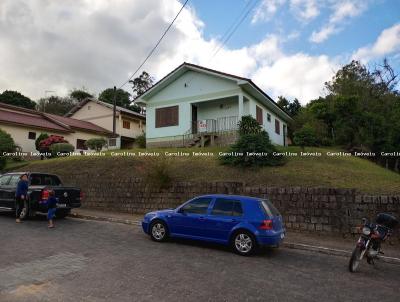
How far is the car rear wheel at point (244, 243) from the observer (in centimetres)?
782

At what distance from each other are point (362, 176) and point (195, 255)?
9.12 meters

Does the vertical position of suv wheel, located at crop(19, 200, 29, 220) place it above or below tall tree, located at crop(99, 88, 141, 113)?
below

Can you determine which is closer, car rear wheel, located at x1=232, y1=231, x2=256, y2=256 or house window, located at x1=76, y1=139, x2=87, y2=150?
car rear wheel, located at x1=232, y1=231, x2=256, y2=256

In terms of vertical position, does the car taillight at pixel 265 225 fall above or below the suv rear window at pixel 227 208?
below

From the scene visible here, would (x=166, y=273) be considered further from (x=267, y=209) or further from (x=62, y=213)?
(x=62, y=213)

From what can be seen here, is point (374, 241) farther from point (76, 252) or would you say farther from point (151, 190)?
point (151, 190)

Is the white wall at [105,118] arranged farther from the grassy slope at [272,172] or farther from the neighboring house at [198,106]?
the grassy slope at [272,172]

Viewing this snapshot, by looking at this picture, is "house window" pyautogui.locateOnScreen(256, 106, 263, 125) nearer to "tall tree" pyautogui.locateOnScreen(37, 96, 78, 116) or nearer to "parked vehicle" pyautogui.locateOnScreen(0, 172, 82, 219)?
"parked vehicle" pyautogui.locateOnScreen(0, 172, 82, 219)

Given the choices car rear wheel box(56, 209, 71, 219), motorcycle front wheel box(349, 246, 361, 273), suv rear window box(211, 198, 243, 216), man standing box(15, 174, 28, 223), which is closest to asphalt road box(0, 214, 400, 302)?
motorcycle front wheel box(349, 246, 361, 273)

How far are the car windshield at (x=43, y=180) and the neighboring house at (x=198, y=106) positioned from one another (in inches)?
392

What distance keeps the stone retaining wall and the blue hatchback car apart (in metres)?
2.97

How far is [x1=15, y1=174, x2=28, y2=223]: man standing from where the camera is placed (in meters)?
11.4

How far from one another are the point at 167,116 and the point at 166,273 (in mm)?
18383

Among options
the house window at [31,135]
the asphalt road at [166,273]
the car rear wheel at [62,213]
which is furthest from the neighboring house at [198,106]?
the asphalt road at [166,273]
